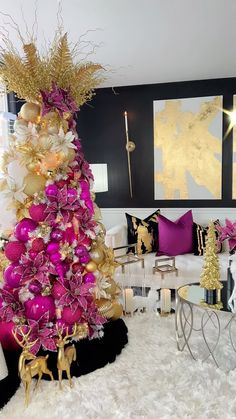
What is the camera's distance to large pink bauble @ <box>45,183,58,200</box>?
6.76 ft

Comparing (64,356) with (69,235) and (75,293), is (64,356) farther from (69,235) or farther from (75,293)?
(69,235)

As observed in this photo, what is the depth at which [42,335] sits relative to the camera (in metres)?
2.02

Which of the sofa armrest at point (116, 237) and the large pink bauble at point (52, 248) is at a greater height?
the large pink bauble at point (52, 248)

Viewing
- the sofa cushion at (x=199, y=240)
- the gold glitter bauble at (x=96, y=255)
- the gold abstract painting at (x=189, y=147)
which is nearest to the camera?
the gold glitter bauble at (x=96, y=255)

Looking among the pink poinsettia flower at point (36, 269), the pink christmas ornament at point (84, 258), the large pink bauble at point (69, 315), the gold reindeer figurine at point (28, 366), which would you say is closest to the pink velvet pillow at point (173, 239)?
the pink christmas ornament at point (84, 258)

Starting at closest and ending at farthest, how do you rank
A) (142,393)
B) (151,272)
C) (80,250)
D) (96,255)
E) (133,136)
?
(142,393) → (80,250) → (96,255) → (151,272) → (133,136)

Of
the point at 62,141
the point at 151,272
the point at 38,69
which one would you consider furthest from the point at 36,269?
the point at 151,272

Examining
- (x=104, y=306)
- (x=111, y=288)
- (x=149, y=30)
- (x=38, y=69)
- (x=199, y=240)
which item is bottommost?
(x=104, y=306)

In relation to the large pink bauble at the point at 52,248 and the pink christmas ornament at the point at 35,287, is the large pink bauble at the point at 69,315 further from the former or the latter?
the large pink bauble at the point at 52,248

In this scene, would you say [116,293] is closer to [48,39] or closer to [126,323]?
[126,323]

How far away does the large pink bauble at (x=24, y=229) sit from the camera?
207cm

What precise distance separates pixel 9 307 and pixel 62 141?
105 centimetres

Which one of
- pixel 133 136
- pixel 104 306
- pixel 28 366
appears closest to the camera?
pixel 28 366

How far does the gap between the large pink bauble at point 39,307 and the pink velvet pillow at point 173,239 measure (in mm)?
1829
